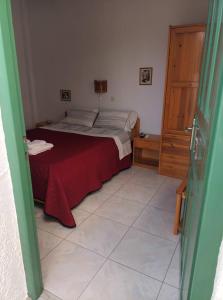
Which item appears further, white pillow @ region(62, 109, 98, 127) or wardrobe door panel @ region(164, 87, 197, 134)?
white pillow @ region(62, 109, 98, 127)

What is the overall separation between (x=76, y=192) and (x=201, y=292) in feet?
5.72

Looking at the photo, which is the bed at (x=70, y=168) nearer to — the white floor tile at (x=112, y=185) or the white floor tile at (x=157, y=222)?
the white floor tile at (x=112, y=185)

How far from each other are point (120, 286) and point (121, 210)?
3.01 ft

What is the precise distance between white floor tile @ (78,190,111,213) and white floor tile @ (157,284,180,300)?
43.1 inches

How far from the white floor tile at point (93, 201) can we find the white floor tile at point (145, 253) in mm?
563

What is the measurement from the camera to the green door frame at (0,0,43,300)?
0.98 metres

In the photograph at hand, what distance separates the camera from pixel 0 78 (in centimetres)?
100

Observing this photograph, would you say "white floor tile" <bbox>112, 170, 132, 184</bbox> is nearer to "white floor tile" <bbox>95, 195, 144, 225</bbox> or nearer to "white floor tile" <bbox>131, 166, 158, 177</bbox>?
"white floor tile" <bbox>131, 166, 158, 177</bbox>

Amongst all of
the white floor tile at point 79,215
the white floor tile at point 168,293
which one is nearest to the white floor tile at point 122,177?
the white floor tile at point 79,215

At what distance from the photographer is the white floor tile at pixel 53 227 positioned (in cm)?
207

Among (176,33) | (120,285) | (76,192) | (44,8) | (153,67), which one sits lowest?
(120,285)

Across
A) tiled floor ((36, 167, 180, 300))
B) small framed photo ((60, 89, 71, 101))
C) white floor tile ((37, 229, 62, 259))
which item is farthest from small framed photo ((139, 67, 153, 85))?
white floor tile ((37, 229, 62, 259))

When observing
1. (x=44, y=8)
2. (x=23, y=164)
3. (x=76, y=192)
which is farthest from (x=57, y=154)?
(x=44, y=8)

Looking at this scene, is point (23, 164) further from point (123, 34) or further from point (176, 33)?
point (123, 34)
